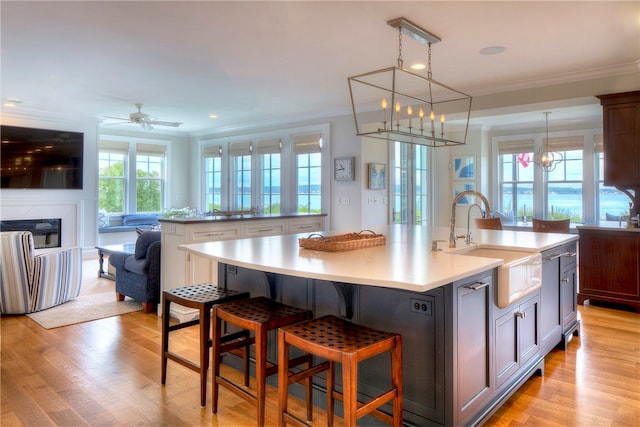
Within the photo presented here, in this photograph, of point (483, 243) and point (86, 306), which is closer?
point (483, 243)

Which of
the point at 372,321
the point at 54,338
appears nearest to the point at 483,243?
the point at 372,321

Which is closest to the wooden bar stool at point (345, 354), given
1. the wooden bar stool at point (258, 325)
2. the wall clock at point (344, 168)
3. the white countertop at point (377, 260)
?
the wooden bar stool at point (258, 325)

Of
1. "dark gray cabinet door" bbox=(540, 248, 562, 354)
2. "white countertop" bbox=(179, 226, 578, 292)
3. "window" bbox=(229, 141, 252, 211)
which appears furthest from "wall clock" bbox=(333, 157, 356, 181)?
"dark gray cabinet door" bbox=(540, 248, 562, 354)

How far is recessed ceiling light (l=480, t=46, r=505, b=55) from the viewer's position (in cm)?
357

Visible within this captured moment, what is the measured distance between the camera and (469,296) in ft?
6.38

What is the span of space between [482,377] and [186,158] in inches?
326

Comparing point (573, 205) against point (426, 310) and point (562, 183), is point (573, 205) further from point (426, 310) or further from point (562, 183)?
point (426, 310)

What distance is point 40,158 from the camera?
22.0 feet

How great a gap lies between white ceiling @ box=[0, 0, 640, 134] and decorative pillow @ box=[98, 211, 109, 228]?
2.92 m

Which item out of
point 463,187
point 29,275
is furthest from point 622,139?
point 29,275

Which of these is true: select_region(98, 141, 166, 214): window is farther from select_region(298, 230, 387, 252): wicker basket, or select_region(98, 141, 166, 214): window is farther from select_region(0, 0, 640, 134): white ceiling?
select_region(298, 230, 387, 252): wicker basket

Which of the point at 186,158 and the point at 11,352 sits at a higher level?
the point at 186,158

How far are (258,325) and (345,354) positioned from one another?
529mm

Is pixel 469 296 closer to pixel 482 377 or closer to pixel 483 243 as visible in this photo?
pixel 482 377
